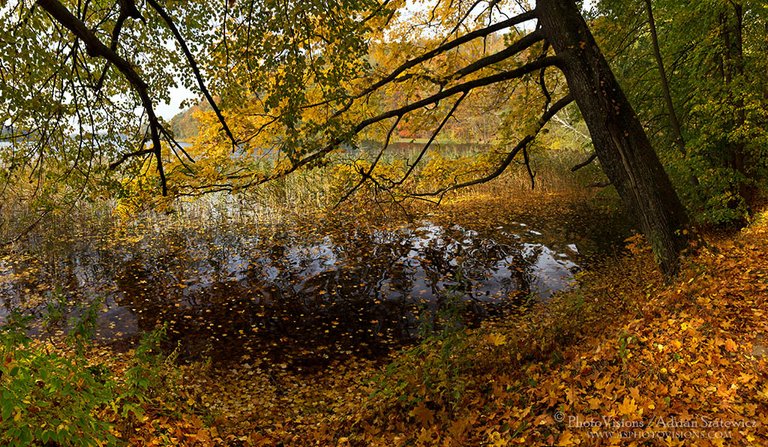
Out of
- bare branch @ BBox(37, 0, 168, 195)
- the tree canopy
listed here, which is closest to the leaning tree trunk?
the tree canopy

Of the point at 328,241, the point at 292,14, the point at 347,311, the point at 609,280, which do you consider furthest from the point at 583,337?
the point at 328,241

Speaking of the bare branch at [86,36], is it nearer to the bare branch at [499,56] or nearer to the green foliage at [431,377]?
the green foliage at [431,377]

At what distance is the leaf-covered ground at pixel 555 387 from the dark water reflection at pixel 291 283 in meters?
0.87

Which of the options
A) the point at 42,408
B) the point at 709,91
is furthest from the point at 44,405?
the point at 709,91

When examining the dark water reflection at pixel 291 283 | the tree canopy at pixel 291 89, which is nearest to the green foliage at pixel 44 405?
the tree canopy at pixel 291 89

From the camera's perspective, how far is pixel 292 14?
167 inches

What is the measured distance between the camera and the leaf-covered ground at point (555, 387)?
9.75 ft

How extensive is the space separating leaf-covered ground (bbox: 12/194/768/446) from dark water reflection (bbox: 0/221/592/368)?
2.84ft

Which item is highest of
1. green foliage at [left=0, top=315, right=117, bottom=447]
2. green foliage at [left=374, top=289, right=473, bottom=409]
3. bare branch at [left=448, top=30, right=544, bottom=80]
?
bare branch at [left=448, top=30, right=544, bottom=80]

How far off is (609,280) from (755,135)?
148 inches

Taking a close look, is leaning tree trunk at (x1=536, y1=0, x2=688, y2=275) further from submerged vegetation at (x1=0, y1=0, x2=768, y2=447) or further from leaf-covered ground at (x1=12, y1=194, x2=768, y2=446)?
leaf-covered ground at (x1=12, y1=194, x2=768, y2=446)

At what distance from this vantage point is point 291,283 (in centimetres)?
905

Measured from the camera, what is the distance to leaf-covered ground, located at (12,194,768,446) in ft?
9.75

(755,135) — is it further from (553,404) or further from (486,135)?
(486,135)
